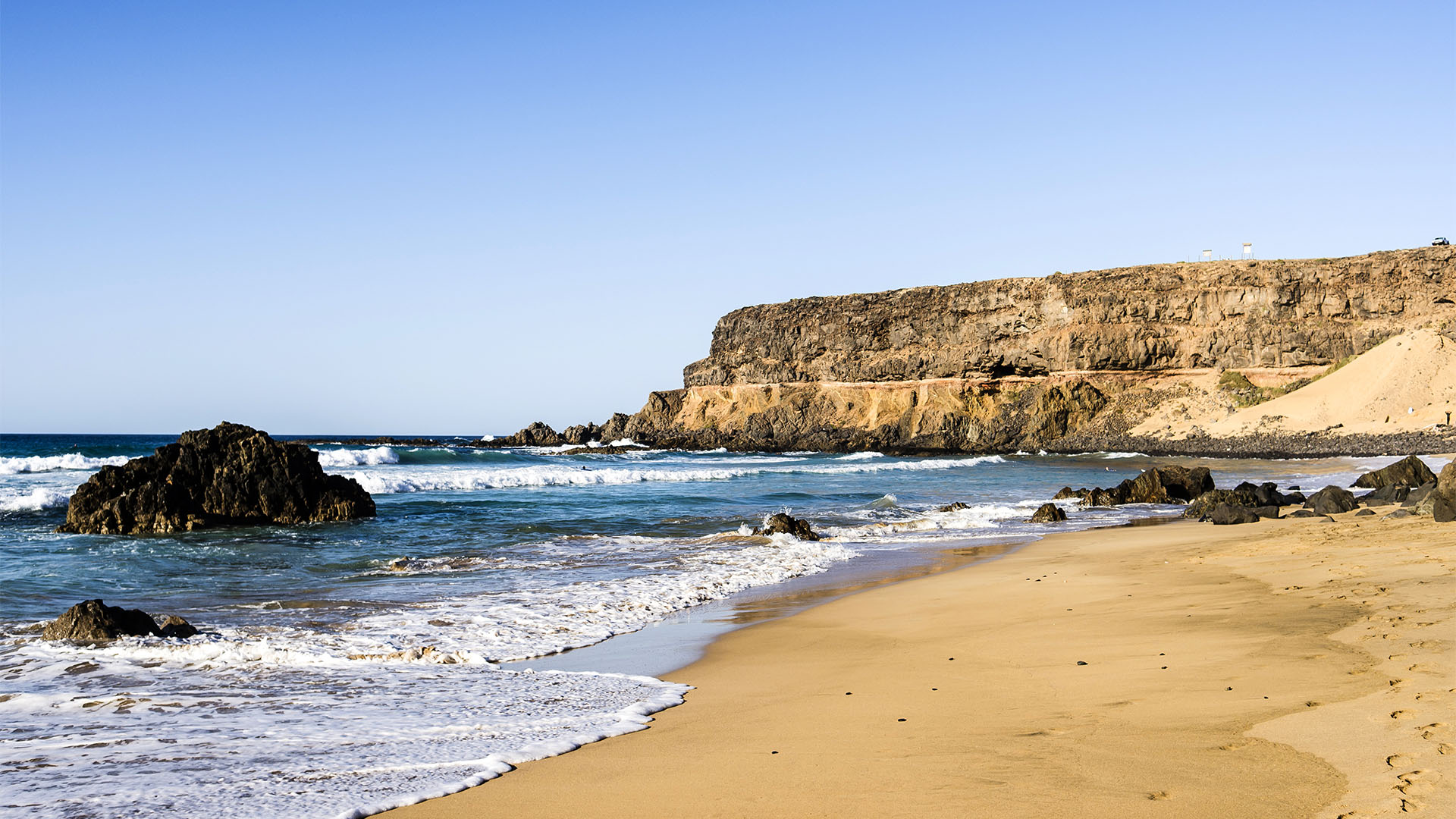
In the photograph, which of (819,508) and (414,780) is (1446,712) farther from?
(819,508)

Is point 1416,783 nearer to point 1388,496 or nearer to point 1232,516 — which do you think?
point 1232,516

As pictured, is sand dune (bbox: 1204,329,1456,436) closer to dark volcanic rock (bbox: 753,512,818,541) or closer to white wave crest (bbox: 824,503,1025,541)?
white wave crest (bbox: 824,503,1025,541)

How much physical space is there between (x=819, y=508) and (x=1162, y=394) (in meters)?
46.9

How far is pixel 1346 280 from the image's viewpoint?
56.7 m

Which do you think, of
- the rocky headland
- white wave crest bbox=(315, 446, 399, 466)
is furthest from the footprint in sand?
the rocky headland

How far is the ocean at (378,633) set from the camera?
4.16 m

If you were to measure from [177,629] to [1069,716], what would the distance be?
6.68 meters

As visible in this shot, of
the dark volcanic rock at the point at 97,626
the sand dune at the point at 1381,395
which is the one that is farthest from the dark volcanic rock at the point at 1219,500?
the sand dune at the point at 1381,395

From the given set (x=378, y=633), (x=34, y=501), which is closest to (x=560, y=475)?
(x=34, y=501)

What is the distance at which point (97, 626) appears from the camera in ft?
23.0

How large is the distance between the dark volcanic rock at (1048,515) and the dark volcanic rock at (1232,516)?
3007 mm

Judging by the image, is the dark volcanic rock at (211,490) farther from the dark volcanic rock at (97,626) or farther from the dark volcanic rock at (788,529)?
the dark volcanic rock at (97,626)

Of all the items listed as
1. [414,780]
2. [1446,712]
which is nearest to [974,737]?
[1446,712]

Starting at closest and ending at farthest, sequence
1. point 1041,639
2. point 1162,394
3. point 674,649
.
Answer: point 1041,639
point 674,649
point 1162,394
